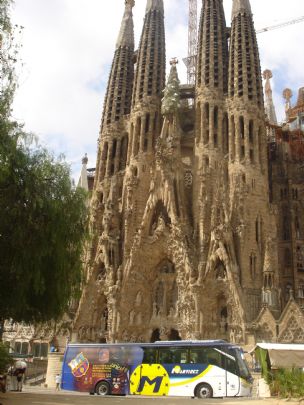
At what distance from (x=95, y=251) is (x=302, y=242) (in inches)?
778

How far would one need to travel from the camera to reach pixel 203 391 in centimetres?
2088

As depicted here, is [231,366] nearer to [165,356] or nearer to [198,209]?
[165,356]

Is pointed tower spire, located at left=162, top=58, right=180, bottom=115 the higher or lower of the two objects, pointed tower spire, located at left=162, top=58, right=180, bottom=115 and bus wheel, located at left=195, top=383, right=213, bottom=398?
the higher

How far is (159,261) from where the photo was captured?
43.7 metres

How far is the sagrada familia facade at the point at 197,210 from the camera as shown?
126 feet

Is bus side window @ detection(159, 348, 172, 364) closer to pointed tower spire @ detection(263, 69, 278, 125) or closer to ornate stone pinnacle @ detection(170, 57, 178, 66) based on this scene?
ornate stone pinnacle @ detection(170, 57, 178, 66)

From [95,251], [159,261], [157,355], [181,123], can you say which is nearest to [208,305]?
[159,261]

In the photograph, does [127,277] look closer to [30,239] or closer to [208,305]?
[208,305]

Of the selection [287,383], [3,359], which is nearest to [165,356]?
[287,383]

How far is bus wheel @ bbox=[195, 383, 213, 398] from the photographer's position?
814 inches

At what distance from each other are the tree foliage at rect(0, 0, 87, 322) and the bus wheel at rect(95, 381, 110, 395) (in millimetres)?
4263

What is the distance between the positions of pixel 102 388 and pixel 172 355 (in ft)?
11.9

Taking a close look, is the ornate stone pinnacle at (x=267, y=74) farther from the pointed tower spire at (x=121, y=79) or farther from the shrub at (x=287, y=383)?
the shrub at (x=287, y=383)

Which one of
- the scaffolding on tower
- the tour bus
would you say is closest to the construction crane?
the scaffolding on tower
